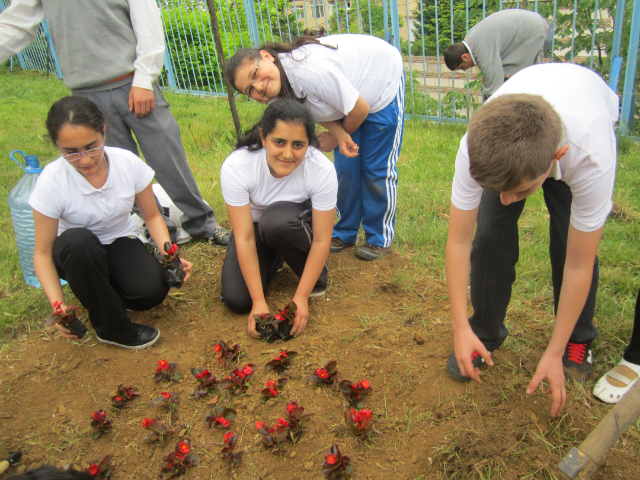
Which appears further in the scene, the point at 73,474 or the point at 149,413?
the point at 149,413

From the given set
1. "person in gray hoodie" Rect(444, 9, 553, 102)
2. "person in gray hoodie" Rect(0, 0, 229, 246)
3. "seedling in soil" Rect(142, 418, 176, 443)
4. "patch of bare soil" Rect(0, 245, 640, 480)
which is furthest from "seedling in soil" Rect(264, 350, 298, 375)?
"person in gray hoodie" Rect(444, 9, 553, 102)

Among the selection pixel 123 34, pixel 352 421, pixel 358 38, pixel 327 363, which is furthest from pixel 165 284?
pixel 358 38

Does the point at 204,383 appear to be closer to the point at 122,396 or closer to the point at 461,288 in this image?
the point at 122,396

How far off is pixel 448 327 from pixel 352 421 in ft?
2.66

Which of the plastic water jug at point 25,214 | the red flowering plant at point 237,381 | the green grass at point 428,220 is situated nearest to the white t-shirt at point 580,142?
the green grass at point 428,220

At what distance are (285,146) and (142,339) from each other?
1.20 metres

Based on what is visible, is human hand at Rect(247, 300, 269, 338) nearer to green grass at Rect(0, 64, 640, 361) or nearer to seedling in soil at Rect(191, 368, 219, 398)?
seedling in soil at Rect(191, 368, 219, 398)

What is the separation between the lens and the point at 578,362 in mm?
1981

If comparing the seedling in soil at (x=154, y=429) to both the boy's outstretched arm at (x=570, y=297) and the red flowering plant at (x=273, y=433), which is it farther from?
the boy's outstretched arm at (x=570, y=297)

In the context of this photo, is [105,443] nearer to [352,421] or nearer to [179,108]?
[352,421]

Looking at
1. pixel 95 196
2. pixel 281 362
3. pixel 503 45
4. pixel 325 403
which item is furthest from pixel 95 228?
pixel 503 45

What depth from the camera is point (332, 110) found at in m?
2.40

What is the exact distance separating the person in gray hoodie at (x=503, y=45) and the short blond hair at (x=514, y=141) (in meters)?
3.36

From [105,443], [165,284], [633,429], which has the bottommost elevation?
[633,429]
